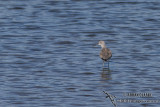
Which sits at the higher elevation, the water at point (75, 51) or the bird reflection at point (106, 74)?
the water at point (75, 51)

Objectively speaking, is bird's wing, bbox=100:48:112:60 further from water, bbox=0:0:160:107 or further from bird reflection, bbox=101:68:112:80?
bird reflection, bbox=101:68:112:80

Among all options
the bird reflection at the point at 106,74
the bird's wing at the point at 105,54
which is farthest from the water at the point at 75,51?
the bird's wing at the point at 105,54

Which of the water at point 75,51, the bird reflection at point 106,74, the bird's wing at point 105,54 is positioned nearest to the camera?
the water at point 75,51

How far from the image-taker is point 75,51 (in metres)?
17.2

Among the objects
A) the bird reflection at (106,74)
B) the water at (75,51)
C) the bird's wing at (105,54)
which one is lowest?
the bird reflection at (106,74)

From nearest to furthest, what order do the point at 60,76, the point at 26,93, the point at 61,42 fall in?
the point at 26,93 < the point at 60,76 < the point at 61,42

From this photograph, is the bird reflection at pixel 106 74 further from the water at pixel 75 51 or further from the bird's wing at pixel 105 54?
the bird's wing at pixel 105 54

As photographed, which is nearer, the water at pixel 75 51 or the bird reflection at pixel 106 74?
the water at pixel 75 51

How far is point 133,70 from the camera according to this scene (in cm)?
1477

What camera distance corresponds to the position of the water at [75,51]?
12.5 meters

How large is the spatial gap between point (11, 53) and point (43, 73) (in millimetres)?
2731

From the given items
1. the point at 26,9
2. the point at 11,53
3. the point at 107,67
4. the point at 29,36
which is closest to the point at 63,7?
the point at 26,9

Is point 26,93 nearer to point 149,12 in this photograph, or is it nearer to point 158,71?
point 158,71

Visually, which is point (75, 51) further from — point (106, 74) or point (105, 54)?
point (106, 74)
